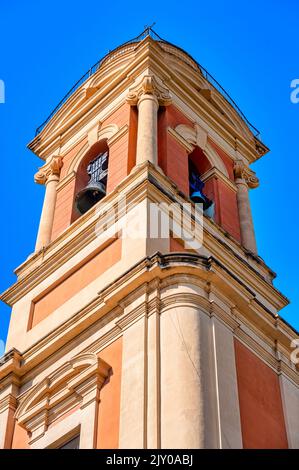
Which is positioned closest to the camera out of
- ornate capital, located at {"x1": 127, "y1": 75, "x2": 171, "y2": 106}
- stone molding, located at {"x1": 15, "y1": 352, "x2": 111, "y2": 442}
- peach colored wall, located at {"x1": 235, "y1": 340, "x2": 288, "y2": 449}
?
peach colored wall, located at {"x1": 235, "y1": 340, "x2": 288, "y2": 449}

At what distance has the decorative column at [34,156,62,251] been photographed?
911 inches

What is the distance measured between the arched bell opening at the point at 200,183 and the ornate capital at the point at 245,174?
43.5 inches

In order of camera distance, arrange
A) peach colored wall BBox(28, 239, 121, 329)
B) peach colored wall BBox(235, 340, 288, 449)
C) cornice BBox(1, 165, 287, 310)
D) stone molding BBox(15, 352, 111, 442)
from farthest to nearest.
Result: 1. cornice BBox(1, 165, 287, 310)
2. peach colored wall BBox(28, 239, 121, 329)
3. stone molding BBox(15, 352, 111, 442)
4. peach colored wall BBox(235, 340, 288, 449)

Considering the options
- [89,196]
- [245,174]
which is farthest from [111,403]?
[245,174]

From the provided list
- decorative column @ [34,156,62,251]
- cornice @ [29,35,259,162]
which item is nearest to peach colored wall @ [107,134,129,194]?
decorative column @ [34,156,62,251]

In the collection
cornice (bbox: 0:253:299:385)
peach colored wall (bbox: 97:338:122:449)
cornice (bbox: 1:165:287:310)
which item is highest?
cornice (bbox: 1:165:287:310)

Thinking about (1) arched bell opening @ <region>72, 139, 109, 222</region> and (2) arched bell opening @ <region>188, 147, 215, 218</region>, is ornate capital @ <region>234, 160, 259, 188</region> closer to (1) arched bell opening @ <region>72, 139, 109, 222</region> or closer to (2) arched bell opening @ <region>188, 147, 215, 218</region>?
(2) arched bell opening @ <region>188, 147, 215, 218</region>

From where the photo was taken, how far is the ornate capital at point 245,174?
25984 mm

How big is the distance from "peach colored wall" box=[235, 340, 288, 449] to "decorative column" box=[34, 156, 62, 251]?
21.4 ft

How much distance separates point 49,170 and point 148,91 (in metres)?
3.20

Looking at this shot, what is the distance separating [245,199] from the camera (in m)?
25.1

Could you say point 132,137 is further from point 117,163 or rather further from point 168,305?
point 168,305

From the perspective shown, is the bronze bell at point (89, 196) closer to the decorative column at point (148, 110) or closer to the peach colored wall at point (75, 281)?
the decorative column at point (148, 110)

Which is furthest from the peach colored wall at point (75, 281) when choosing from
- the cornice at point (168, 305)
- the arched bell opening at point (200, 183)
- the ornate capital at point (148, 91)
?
the ornate capital at point (148, 91)
